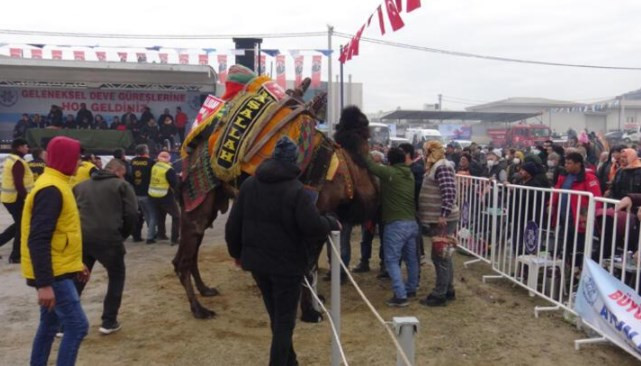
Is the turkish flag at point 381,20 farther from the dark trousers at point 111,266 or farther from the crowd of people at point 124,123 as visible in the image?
the crowd of people at point 124,123

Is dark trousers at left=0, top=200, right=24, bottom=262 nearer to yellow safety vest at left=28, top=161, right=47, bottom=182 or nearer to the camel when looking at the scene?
yellow safety vest at left=28, top=161, right=47, bottom=182

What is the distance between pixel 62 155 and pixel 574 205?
4.74 meters

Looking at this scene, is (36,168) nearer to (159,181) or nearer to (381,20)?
(159,181)

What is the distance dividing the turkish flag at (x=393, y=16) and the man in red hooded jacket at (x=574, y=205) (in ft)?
11.1

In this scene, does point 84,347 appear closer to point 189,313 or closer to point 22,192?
point 189,313

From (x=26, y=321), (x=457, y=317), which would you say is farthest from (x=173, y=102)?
(x=457, y=317)

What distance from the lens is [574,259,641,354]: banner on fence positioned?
4.09 m

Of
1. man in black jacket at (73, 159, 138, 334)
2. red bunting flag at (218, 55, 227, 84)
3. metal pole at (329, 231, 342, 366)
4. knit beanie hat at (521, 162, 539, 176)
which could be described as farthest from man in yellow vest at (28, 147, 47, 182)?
red bunting flag at (218, 55, 227, 84)

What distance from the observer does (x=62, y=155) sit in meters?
3.32

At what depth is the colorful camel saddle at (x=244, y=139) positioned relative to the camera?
5312mm

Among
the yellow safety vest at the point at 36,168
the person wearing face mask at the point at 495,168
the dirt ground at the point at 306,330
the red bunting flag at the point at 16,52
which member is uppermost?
the red bunting flag at the point at 16,52

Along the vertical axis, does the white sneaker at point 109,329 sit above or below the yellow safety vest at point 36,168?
below

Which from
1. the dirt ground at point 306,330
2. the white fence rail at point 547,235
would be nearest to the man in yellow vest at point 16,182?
the dirt ground at point 306,330

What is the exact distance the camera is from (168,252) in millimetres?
8523
